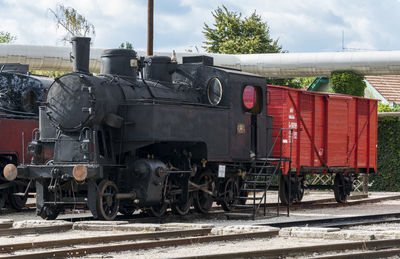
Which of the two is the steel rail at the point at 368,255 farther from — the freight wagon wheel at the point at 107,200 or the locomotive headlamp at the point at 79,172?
the freight wagon wheel at the point at 107,200

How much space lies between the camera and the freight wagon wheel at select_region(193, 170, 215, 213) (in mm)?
14805

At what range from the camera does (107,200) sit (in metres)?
12.7

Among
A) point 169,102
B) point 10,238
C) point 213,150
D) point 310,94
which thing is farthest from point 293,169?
point 10,238

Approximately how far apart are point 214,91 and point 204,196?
2116 millimetres

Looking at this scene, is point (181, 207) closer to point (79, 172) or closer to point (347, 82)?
point (79, 172)

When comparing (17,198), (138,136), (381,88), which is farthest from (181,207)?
(381,88)

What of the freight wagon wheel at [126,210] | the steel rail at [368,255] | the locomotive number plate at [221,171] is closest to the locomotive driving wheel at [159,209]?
the freight wagon wheel at [126,210]

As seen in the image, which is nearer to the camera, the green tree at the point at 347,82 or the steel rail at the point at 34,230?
the steel rail at the point at 34,230

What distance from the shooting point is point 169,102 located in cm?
1340

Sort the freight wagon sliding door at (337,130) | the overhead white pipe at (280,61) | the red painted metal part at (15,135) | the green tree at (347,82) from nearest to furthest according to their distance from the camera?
the red painted metal part at (15,135), the freight wagon sliding door at (337,130), the overhead white pipe at (280,61), the green tree at (347,82)

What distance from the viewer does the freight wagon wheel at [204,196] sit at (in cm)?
1480

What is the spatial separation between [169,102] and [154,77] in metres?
1.20

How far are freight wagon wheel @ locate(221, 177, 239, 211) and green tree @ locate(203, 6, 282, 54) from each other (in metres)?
33.3

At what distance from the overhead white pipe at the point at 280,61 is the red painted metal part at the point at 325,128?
5178 millimetres
